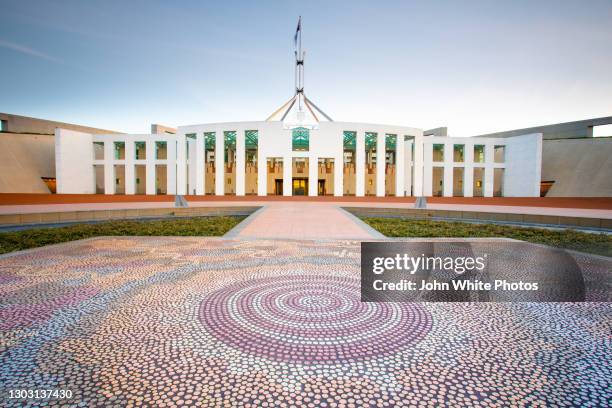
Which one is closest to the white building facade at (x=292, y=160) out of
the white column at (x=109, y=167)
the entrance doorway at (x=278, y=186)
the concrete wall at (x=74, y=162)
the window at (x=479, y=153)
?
the white column at (x=109, y=167)

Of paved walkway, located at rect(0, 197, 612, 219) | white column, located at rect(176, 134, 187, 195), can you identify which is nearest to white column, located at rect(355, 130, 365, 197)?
paved walkway, located at rect(0, 197, 612, 219)

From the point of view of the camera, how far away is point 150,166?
36562 mm

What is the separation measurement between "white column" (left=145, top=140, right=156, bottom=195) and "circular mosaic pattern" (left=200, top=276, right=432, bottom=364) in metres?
37.3

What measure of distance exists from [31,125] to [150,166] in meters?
20.8

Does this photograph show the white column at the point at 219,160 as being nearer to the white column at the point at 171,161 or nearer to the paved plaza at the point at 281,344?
the white column at the point at 171,161

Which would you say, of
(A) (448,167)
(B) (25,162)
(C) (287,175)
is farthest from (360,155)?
(B) (25,162)

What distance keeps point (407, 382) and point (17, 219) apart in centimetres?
1602

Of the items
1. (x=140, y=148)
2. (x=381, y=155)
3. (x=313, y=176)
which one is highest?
(x=140, y=148)

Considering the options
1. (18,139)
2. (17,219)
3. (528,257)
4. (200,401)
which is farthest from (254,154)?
(200,401)

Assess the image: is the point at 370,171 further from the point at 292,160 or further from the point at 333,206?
the point at 333,206

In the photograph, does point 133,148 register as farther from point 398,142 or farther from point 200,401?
point 200,401

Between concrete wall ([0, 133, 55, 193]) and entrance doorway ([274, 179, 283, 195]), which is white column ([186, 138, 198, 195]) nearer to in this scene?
entrance doorway ([274, 179, 283, 195])

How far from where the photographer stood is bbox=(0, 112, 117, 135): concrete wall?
39.1m

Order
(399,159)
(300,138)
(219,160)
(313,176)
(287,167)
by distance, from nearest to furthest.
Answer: (287,167) < (313,176) < (219,160) < (399,159) < (300,138)
